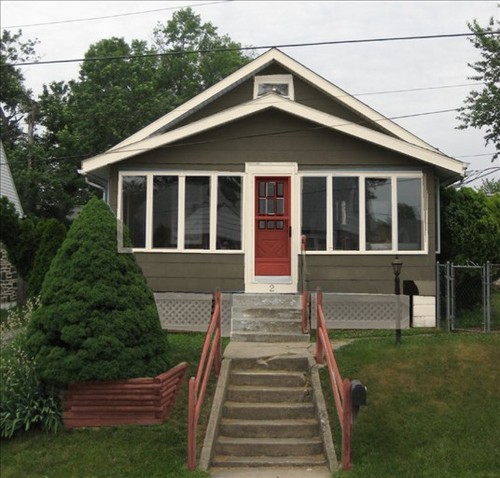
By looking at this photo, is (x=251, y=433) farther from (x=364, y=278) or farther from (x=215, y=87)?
(x=215, y=87)

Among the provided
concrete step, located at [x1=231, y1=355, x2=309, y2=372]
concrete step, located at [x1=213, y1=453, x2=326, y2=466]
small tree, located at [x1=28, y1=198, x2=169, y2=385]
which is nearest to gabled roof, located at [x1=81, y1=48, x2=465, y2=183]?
small tree, located at [x1=28, y1=198, x2=169, y2=385]

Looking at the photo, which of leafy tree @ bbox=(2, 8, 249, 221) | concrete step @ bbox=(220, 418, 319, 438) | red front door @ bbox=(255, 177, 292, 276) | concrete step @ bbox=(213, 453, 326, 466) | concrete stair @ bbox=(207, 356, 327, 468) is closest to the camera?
concrete step @ bbox=(213, 453, 326, 466)

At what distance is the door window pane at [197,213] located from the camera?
12922mm

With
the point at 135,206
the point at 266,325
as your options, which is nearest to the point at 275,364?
the point at 266,325

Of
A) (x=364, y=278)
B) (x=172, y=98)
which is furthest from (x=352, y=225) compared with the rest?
(x=172, y=98)

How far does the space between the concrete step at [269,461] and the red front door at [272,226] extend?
20.5 feet

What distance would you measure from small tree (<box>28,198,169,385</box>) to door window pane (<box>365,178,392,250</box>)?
239 inches

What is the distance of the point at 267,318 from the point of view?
37.7ft

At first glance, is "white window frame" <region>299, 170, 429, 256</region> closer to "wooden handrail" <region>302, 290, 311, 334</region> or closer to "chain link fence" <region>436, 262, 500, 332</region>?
"chain link fence" <region>436, 262, 500, 332</region>

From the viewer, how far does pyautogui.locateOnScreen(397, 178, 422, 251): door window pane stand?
42.2 feet

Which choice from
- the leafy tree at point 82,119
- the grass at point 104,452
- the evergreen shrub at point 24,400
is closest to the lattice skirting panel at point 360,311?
the grass at point 104,452

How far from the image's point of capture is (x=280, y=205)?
1316 centimetres

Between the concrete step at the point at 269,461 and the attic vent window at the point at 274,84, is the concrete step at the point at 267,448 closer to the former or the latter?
the concrete step at the point at 269,461

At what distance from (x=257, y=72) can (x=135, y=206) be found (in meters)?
4.41
